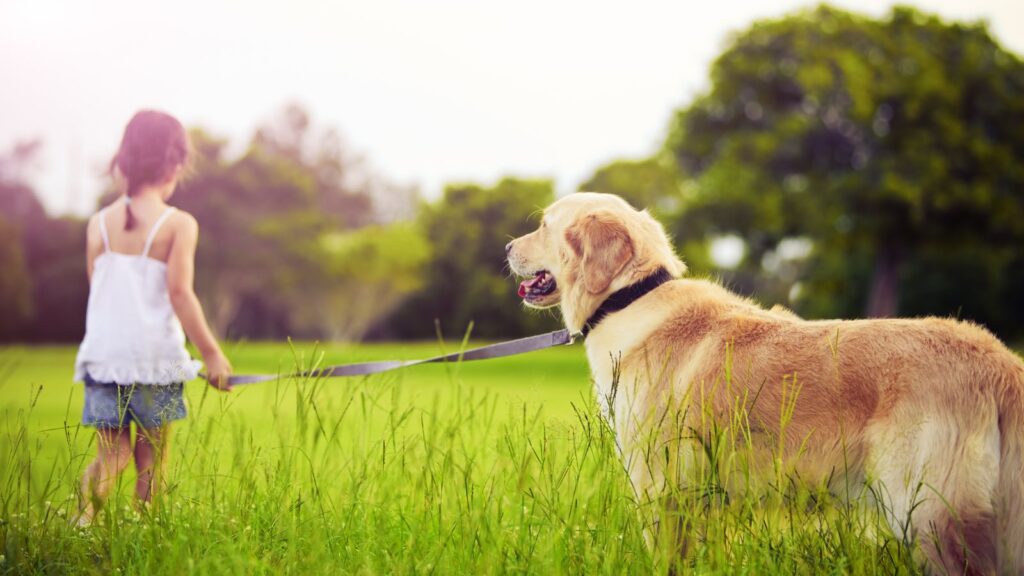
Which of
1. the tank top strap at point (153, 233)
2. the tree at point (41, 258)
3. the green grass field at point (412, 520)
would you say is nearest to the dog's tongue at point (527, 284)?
the green grass field at point (412, 520)

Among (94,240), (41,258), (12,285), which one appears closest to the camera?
(94,240)

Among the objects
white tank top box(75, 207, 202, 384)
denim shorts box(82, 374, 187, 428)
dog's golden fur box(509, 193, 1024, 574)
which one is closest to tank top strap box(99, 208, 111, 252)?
white tank top box(75, 207, 202, 384)

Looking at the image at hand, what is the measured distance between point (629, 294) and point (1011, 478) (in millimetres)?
1657

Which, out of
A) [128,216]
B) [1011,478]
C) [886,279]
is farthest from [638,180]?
[1011,478]

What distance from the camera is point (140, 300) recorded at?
4.39 m

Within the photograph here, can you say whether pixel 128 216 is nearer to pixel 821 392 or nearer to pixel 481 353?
pixel 481 353

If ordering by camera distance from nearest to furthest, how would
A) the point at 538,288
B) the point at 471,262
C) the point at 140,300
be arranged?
the point at 538,288 → the point at 140,300 → the point at 471,262

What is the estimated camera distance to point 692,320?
3586mm

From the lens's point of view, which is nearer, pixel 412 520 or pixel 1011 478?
pixel 1011 478

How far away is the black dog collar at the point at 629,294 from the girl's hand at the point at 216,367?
202cm

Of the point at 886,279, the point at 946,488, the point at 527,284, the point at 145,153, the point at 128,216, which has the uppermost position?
the point at 145,153

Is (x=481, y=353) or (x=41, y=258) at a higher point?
(x=41, y=258)

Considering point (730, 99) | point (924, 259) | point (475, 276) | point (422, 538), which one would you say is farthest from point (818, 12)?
point (422, 538)

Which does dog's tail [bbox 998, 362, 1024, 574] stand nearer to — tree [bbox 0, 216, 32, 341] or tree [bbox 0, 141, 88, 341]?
tree [bbox 0, 216, 32, 341]
